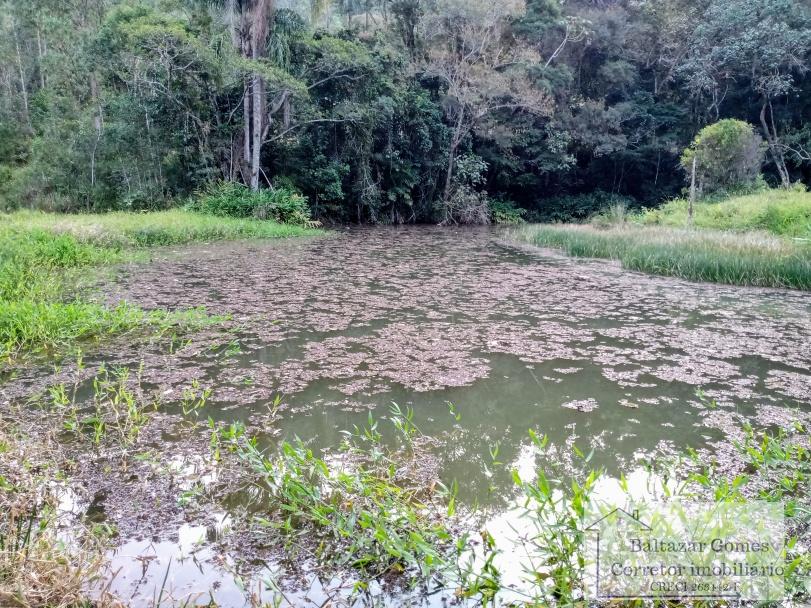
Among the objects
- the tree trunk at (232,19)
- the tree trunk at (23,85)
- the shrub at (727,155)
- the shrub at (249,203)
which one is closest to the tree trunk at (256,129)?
the shrub at (249,203)

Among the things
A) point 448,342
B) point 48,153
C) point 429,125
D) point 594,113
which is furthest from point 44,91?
point 448,342

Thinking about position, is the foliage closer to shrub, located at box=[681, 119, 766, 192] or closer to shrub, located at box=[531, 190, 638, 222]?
shrub, located at box=[681, 119, 766, 192]

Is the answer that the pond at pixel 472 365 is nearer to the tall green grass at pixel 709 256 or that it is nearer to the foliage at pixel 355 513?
the foliage at pixel 355 513

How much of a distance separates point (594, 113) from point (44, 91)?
18.0m

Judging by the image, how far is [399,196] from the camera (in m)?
16.5

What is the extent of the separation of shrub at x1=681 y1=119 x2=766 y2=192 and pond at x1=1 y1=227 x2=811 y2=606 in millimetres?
9133

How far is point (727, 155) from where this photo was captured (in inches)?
546

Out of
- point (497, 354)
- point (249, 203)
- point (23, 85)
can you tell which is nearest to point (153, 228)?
point (249, 203)

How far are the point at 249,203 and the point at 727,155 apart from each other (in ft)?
38.5

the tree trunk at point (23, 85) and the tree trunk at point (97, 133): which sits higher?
the tree trunk at point (23, 85)

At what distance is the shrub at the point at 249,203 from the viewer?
12.2 m

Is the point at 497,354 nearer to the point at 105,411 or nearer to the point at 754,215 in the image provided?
the point at 105,411

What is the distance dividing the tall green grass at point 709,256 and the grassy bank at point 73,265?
228 inches

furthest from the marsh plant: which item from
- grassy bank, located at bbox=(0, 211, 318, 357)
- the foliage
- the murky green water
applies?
grassy bank, located at bbox=(0, 211, 318, 357)
